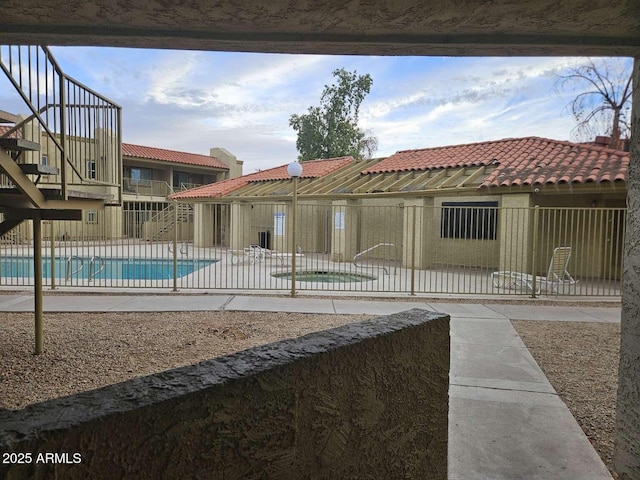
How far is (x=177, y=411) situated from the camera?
155cm

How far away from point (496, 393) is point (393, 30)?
3.68 m

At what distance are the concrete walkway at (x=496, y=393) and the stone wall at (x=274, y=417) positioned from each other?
2.70ft

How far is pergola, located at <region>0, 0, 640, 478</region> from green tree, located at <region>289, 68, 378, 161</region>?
33.7m

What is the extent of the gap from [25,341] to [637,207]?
723 cm

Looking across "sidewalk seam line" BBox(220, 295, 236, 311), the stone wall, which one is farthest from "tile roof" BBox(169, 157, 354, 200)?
the stone wall

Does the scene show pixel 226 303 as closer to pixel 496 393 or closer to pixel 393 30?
pixel 496 393

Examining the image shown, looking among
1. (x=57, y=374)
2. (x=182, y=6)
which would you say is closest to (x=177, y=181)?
(x=57, y=374)

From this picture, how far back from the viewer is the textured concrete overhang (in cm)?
262

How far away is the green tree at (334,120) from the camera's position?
36031 millimetres

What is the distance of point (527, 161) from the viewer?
1569 centimetres

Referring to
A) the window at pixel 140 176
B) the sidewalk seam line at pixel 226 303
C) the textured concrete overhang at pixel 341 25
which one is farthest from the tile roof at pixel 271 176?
the textured concrete overhang at pixel 341 25

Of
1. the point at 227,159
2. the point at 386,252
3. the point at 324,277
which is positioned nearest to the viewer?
the point at 324,277

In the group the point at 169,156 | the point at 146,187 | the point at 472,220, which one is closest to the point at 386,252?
the point at 472,220

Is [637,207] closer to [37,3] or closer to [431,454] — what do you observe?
[431,454]
